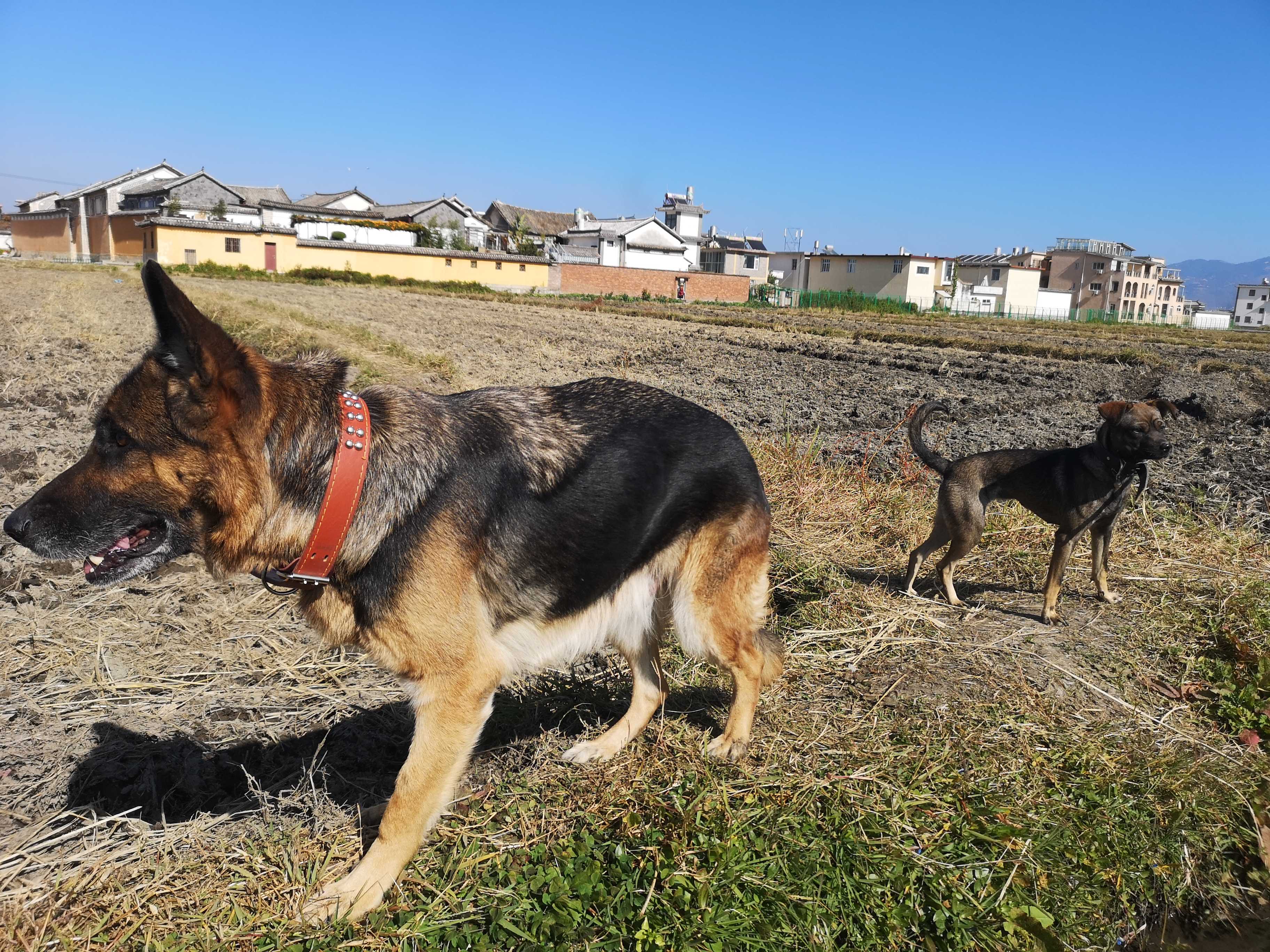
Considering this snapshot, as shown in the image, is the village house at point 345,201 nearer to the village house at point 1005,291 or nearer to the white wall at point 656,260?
the white wall at point 656,260

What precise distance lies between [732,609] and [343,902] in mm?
2087

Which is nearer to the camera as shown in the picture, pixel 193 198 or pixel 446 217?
pixel 193 198

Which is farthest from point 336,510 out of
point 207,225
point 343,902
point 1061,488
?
point 207,225

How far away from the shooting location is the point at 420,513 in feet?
10.2

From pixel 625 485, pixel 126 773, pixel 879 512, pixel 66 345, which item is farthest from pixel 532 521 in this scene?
pixel 66 345

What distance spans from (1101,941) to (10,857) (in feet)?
14.7

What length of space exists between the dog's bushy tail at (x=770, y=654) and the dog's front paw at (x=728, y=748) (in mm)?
345

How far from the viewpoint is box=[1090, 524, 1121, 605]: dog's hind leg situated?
6074 millimetres

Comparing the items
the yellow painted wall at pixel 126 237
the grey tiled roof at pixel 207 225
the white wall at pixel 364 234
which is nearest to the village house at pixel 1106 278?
the white wall at pixel 364 234

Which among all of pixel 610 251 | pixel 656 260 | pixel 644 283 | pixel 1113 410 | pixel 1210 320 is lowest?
pixel 1113 410

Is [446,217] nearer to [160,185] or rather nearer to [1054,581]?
[160,185]

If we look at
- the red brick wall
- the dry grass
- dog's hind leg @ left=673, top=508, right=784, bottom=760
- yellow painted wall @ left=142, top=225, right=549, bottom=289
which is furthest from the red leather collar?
the red brick wall

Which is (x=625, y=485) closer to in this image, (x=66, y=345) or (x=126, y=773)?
(x=126, y=773)

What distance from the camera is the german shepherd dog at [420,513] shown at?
288 centimetres
